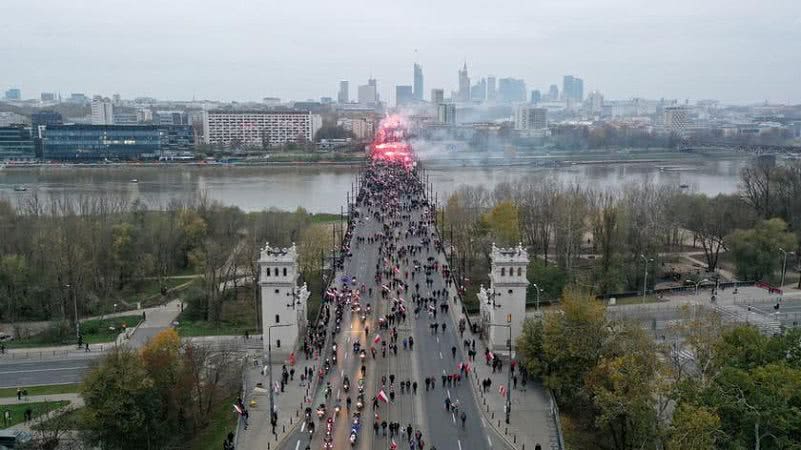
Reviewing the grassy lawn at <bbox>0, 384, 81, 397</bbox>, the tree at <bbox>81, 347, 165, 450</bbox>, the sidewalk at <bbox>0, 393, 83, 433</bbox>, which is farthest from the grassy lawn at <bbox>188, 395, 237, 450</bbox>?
the grassy lawn at <bbox>0, 384, 81, 397</bbox>

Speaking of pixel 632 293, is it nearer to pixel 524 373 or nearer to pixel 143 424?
pixel 524 373

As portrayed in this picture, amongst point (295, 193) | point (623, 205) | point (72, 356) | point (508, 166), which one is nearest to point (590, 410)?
point (72, 356)

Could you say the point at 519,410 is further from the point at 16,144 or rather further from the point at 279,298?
the point at 16,144

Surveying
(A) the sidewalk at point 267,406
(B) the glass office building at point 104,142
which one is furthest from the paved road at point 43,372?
(B) the glass office building at point 104,142

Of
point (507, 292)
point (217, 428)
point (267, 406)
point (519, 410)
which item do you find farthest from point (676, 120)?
point (217, 428)

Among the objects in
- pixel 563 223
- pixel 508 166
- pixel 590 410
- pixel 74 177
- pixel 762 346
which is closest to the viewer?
pixel 762 346

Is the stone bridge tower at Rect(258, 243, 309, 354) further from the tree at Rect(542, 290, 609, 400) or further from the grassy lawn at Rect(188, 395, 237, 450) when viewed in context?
the tree at Rect(542, 290, 609, 400)

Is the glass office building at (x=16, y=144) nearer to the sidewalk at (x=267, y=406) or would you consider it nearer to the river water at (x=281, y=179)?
the river water at (x=281, y=179)
